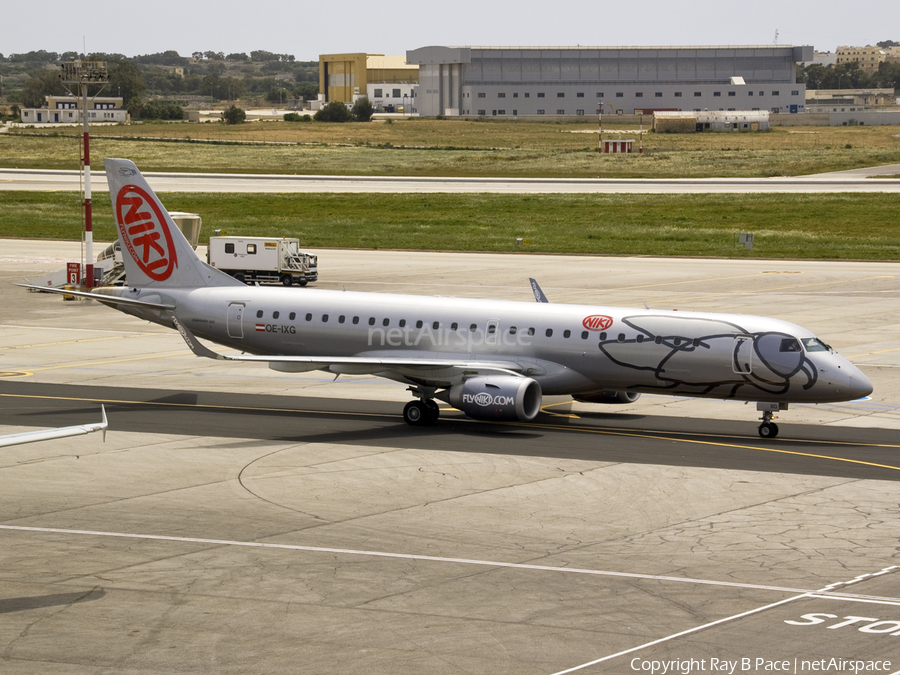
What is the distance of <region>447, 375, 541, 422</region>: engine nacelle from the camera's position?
3506cm

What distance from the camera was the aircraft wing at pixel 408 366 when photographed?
1430 inches

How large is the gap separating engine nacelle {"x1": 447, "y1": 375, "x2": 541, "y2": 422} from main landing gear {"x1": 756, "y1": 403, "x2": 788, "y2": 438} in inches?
265

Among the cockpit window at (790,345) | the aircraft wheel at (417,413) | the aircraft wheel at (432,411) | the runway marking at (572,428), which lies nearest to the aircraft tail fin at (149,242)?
the runway marking at (572,428)

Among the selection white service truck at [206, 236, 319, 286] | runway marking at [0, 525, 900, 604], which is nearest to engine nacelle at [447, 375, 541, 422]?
runway marking at [0, 525, 900, 604]

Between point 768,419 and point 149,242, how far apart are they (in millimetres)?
22296

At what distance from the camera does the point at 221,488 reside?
29219 mm

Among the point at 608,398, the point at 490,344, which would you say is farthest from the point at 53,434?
the point at 608,398

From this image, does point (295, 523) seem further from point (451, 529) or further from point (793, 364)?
point (793, 364)

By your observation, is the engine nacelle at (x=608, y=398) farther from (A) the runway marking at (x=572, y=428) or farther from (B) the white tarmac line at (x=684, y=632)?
(B) the white tarmac line at (x=684, y=632)

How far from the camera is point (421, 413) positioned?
122 feet

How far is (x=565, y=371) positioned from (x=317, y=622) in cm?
1816

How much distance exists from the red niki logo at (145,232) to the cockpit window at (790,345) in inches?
831

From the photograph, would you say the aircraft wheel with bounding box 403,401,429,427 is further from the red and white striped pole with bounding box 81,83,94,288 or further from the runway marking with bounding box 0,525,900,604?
the red and white striped pole with bounding box 81,83,94,288

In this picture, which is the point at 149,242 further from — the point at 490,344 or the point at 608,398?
the point at 608,398
